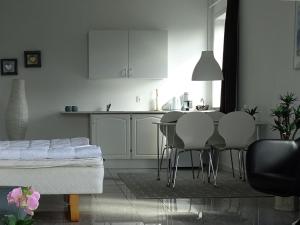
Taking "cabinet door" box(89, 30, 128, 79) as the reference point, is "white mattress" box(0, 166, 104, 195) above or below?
below

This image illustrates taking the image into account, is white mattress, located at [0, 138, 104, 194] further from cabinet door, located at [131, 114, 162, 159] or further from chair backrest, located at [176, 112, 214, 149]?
cabinet door, located at [131, 114, 162, 159]

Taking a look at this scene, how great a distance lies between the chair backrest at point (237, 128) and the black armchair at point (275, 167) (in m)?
1.94

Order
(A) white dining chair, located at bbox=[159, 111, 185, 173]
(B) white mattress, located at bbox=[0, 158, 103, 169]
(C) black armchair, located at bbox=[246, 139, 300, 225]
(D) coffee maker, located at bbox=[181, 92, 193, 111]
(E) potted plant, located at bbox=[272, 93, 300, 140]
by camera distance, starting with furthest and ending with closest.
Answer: (D) coffee maker, located at bbox=[181, 92, 193, 111] → (A) white dining chair, located at bbox=[159, 111, 185, 173] → (E) potted plant, located at bbox=[272, 93, 300, 140] → (B) white mattress, located at bbox=[0, 158, 103, 169] → (C) black armchair, located at bbox=[246, 139, 300, 225]

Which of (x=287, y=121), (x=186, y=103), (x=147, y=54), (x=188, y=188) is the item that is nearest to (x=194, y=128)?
(x=188, y=188)

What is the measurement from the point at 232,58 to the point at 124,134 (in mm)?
1904

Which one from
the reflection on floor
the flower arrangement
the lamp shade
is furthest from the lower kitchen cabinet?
the flower arrangement

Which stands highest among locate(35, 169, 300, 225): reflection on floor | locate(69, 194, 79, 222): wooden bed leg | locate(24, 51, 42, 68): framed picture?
locate(24, 51, 42, 68): framed picture

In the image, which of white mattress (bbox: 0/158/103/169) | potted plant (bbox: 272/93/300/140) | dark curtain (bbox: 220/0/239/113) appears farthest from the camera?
dark curtain (bbox: 220/0/239/113)

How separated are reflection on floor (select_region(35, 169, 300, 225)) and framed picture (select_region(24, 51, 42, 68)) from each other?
123 inches

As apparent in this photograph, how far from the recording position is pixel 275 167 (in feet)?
11.4

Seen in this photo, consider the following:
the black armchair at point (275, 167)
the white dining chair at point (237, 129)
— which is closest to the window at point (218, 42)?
the white dining chair at point (237, 129)

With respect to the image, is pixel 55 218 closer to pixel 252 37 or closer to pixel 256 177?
pixel 256 177

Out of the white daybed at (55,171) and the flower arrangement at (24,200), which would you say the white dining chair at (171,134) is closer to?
the white daybed at (55,171)

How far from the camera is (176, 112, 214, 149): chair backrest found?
5.48 m
